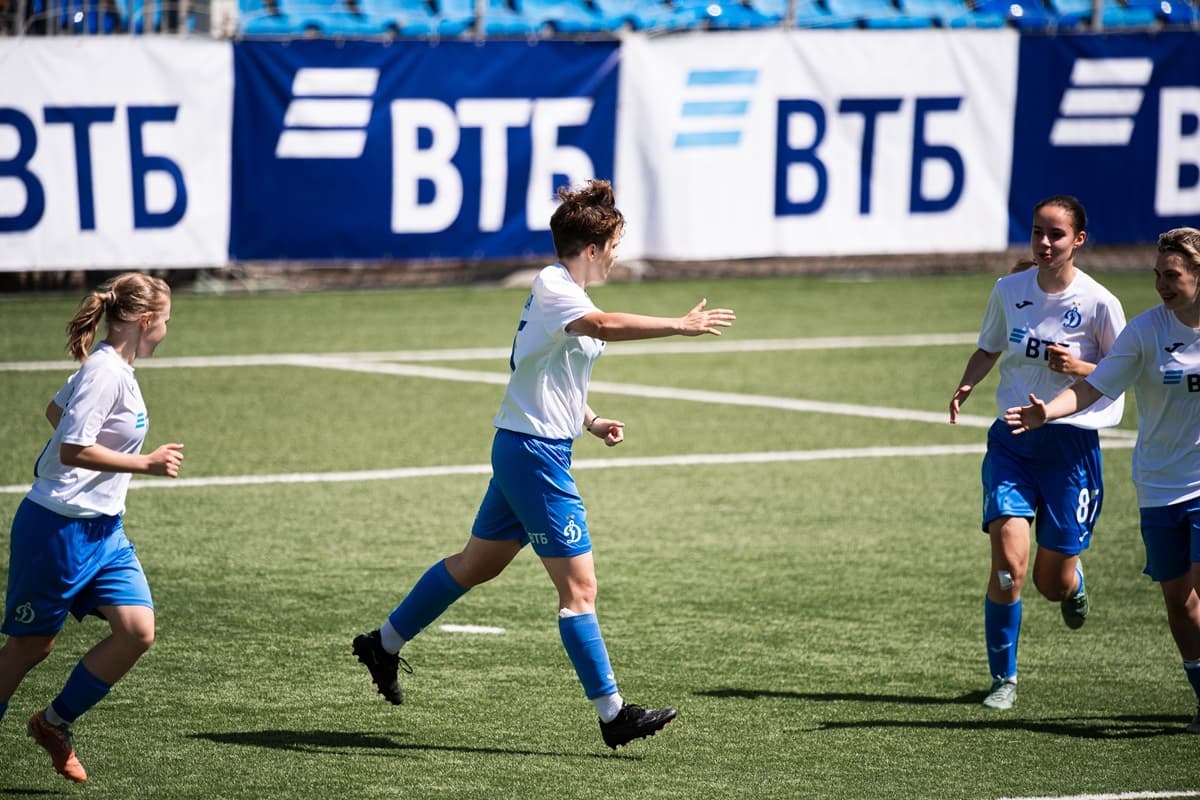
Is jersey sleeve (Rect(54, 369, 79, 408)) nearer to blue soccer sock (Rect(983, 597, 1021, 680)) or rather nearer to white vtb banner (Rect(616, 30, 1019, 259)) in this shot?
blue soccer sock (Rect(983, 597, 1021, 680))

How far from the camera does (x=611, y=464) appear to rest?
38.6ft

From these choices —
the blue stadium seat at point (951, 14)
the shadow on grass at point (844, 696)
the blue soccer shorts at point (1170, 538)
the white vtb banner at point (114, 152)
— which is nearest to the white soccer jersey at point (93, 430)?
the shadow on grass at point (844, 696)

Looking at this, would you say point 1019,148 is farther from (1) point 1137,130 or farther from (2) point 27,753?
(2) point 27,753

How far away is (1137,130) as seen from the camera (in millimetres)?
19953

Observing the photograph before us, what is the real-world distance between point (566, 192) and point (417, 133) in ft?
38.8

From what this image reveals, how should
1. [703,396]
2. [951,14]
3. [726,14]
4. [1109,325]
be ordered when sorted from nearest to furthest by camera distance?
[1109,325]
[703,396]
[726,14]
[951,14]

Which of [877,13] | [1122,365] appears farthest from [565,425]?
[877,13]

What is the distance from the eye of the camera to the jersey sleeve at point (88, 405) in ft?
17.4

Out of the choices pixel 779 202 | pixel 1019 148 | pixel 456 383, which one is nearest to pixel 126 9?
pixel 456 383

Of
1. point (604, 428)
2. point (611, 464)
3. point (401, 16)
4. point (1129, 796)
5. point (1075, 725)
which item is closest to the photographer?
point (1129, 796)

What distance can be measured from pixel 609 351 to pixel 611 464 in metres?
4.73

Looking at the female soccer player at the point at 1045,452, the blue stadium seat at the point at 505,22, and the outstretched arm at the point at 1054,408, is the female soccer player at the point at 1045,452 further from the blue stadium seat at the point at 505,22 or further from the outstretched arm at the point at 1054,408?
the blue stadium seat at the point at 505,22

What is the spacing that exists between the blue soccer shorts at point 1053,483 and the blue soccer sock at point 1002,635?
311mm

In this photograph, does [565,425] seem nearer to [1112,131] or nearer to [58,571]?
[58,571]
